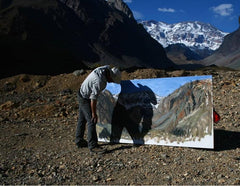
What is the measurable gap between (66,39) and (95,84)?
57.7 m

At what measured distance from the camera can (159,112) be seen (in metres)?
4.29

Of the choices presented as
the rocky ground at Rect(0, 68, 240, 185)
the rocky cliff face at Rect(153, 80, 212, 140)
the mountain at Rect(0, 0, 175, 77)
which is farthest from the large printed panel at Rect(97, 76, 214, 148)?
the mountain at Rect(0, 0, 175, 77)

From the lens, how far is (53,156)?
3951 mm

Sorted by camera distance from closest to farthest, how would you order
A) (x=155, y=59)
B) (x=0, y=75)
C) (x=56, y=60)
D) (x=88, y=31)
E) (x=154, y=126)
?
(x=154, y=126), (x=0, y=75), (x=56, y=60), (x=88, y=31), (x=155, y=59)

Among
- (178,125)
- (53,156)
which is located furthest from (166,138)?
(53,156)

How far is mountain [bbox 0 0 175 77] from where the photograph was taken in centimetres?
3662

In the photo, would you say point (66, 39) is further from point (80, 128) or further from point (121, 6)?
point (121, 6)

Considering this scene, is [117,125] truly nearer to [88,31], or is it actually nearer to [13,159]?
[13,159]

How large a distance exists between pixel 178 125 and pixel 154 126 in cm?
41

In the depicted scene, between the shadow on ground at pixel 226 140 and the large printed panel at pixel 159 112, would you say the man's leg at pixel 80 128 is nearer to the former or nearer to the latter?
the large printed panel at pixel 159 112

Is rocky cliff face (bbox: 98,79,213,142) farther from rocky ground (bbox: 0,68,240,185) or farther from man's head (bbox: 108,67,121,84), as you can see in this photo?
man's head (bbox: 108,67,121,84)

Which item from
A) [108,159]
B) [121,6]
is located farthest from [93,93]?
[121,6]

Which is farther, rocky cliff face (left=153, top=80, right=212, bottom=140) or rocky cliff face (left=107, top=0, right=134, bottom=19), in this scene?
rocky cliff face (left=107, top=0, right=134, bottom=19)

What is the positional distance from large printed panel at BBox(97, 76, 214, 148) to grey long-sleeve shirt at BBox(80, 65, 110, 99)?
0.85 metres
